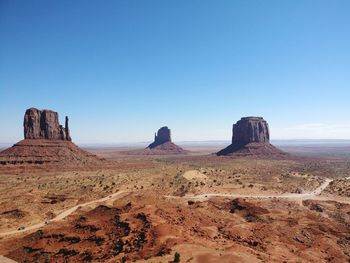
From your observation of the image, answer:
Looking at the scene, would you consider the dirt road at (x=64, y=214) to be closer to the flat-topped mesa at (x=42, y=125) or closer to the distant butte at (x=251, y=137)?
the flat-topped mesa at (x=42, y=125)

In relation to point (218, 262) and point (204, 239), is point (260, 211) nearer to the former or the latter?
point (204, 239)

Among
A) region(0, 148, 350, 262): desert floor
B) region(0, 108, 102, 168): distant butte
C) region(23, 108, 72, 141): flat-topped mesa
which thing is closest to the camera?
region(0, 148, 350, 262): desert floor

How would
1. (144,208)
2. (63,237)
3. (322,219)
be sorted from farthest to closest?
(322,219)
(144,208)
(63,237)

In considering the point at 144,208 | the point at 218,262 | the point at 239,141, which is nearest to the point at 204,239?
the point at 218,262

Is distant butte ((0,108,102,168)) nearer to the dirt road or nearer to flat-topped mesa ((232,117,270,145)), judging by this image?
the dirt road

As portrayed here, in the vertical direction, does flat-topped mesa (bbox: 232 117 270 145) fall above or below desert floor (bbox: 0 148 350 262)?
above

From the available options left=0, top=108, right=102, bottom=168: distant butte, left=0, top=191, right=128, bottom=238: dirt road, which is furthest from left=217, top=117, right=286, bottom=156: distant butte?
left=0, top=191, right=128, bottom=238: dirt road

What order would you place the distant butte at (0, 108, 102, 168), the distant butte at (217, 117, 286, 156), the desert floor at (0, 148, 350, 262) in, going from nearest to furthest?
the desert floor at (0, 148, 350, 262)
the distant butte at (0, 108, 102, 168)
the distant butte at (217, 117, 286, 156)
